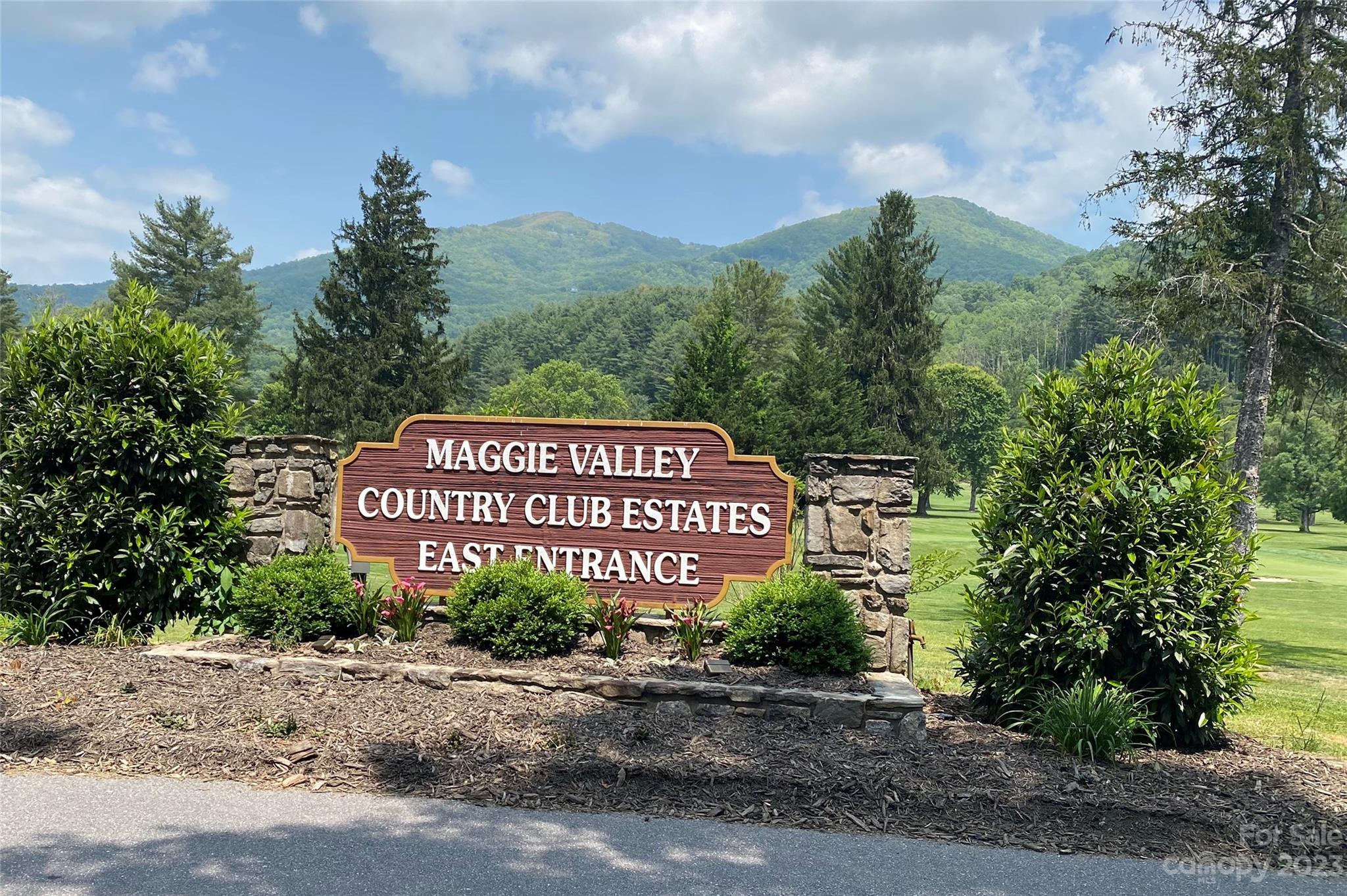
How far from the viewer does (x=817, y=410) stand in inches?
1578

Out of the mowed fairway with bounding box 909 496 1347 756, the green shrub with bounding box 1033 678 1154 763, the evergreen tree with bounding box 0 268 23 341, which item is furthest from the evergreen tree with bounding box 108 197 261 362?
the green shrub with bounding box 1033 678 1154 763

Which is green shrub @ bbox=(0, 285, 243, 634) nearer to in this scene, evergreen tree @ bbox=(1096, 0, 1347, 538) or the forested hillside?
evergreen tree @ bbox=(1096, 0, 1347, 538)

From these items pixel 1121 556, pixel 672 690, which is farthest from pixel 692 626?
pixel 1121 556

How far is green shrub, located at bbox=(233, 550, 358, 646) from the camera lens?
7609 millimetres

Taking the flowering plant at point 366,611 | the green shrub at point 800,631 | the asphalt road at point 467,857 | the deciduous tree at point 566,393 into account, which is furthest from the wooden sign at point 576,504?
the deciduous tree at point 566,393

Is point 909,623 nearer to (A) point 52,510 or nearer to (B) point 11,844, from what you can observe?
(B) point 11,844

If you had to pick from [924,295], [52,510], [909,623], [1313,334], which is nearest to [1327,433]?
[924,295]

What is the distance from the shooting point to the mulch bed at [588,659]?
6.65m

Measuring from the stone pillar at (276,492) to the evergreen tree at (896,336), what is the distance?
4605cm

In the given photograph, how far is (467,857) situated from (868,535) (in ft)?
13.7

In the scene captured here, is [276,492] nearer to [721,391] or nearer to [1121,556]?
[1121,556]

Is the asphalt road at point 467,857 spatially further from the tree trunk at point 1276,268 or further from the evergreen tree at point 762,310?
the evergreen tree at point 762,310

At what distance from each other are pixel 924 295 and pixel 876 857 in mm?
53901

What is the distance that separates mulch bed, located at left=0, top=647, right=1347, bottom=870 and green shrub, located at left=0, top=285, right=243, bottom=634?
61.3 inches
